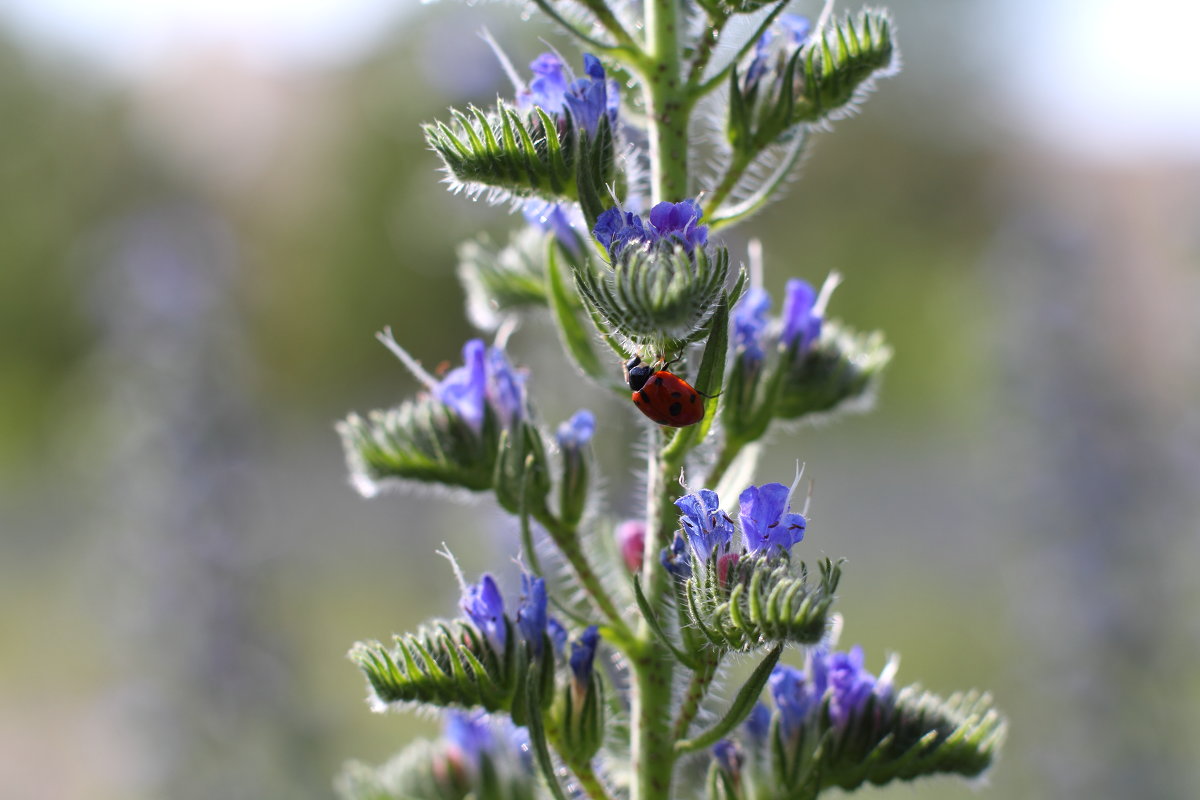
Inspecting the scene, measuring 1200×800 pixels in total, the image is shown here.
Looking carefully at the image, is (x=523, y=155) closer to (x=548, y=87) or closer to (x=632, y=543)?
(x=548, y=87)

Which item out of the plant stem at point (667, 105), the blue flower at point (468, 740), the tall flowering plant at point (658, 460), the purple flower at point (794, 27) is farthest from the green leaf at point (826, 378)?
the blue flower at point (468, 740)

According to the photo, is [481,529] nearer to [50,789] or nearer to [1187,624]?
[1187,624]

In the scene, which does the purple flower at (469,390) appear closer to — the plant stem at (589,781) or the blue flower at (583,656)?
the blue flower at (583,656)

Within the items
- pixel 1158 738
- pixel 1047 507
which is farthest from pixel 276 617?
pixel 1158 738

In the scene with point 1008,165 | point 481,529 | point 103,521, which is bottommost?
point 481,529

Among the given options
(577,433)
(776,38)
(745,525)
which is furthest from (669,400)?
(776,38)
